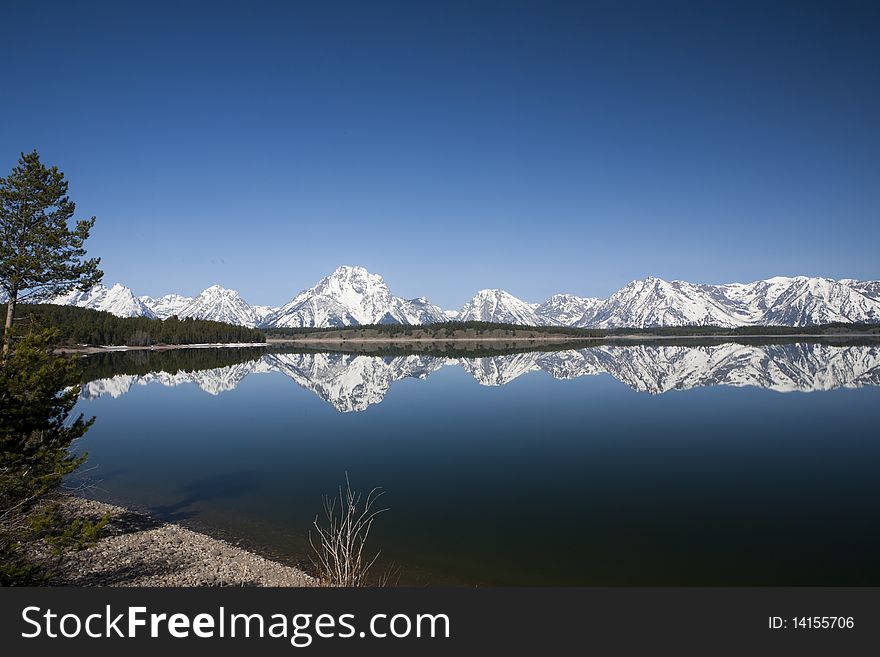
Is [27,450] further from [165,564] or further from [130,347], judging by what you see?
[130,347]


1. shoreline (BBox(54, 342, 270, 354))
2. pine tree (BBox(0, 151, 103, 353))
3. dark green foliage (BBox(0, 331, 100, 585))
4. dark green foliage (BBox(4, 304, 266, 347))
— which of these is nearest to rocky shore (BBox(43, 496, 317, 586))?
dark green foliage (BBox(0, 331, 100, 585))

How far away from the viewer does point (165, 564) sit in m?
13.0

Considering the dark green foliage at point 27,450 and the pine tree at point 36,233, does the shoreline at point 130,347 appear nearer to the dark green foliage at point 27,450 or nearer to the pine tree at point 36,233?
the pine tree at point 36,233

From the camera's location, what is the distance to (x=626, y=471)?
23.1 metres

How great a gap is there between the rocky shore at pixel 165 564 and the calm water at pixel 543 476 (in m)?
1.50

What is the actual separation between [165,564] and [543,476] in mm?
15311

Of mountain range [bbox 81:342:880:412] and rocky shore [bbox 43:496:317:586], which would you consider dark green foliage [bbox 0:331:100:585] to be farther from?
mountain range [bbox 81:342:880:412]

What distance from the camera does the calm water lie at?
1408cm

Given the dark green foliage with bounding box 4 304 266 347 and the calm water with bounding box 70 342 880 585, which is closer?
the calm water with bounding box 70 342 880 585

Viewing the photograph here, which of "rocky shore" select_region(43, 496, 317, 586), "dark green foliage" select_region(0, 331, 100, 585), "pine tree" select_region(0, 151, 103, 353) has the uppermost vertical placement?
"pine tree" select_region(0, 151, 103, 353)

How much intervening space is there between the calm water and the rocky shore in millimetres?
1499

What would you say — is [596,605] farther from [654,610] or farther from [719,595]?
[719,595]

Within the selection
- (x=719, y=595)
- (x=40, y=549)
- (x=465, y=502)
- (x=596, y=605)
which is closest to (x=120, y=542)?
(x=40, y=549)

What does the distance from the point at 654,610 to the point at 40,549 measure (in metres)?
14.5
